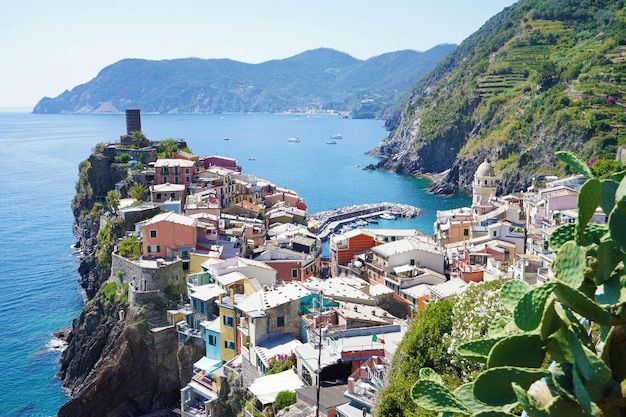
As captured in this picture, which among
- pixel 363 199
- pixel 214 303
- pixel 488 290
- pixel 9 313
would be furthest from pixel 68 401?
pixel 363 199

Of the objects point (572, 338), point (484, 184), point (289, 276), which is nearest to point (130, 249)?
point (289, 276)

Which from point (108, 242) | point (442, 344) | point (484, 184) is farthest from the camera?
point (484, 184)

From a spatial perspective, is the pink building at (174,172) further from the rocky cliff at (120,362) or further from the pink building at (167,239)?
the pink building at (167,239)

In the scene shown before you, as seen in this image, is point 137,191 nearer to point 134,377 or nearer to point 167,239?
point 167,239

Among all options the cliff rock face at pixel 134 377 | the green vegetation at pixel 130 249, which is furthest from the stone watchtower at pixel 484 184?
the cliff rock face at pixel 134 377

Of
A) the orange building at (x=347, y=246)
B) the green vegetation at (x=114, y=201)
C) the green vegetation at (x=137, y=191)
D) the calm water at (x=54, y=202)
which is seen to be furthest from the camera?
the green vegetation at (x=137, y=191)

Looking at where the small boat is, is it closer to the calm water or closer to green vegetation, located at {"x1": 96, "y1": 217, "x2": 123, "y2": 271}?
the calm water

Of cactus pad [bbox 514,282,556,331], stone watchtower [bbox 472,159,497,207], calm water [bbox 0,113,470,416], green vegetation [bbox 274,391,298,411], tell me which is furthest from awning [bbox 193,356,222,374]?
stone watchtower [bbox 472,159,497,207]
